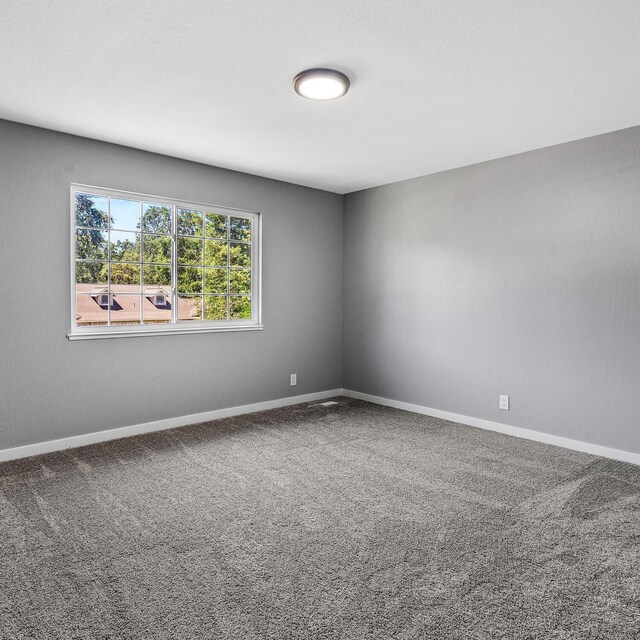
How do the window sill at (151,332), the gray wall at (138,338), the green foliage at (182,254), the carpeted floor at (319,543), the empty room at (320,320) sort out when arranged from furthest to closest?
the green foliage at (182,254) < the window sill at (151,332) < the gray wall at (138,338) < the empty room at (320,320) < the carpeted floor at (319,543)

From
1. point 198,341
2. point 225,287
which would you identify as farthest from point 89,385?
point 225,287

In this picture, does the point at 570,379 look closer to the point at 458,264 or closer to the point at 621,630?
the point at 458,264

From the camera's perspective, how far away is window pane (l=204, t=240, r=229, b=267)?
14.7ft

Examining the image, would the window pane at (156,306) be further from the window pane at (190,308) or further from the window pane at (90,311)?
the window pane at (90,311)

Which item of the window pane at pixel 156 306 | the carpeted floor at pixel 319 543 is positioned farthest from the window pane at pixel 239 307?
the carpeted floor at pixel 319 543

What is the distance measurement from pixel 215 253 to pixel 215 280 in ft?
0.85

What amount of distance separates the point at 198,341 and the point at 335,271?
187cm

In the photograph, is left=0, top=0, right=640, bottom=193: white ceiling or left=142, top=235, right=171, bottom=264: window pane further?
left=142, top=235, right=171, bottom=264: window pane

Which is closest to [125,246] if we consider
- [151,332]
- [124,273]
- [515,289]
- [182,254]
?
[124,273]

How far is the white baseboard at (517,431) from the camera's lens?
3.45 meters

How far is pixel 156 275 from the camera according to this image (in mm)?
4137

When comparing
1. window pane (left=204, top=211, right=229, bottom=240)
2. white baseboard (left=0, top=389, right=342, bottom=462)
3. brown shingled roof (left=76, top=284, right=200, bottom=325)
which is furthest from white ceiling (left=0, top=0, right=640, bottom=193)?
white baseboard (left=0, top=389, right=342, bottom=462)

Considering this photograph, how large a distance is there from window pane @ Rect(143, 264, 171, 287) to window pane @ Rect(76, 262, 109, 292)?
1.07ft

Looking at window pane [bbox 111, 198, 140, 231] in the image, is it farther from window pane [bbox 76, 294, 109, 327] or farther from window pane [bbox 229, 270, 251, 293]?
window pane [bbox 229, 270, 251, 293]
